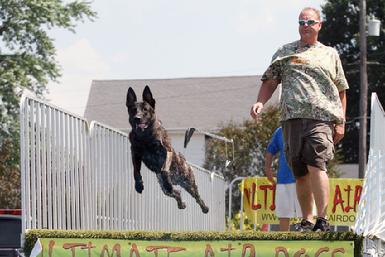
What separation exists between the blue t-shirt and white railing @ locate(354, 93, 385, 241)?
3.48m

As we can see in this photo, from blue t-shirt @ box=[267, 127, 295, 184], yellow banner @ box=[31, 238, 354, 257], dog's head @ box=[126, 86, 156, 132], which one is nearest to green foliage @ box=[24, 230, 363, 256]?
yellow banner @ box=[31, 238, 354, 257]

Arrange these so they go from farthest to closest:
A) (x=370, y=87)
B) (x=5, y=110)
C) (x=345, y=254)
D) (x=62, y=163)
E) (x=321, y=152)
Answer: (x=370, y=87), (x=5, y=110), (x=62, y=163), (x=321, y=152), (x=345, y=254)

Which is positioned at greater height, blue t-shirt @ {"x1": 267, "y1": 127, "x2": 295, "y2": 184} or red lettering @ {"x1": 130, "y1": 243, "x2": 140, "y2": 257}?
blue t-shirt @ {"x1": 267, "y1": 127, "x2": 295, "y2": 184}

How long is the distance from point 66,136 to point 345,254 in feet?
9.75

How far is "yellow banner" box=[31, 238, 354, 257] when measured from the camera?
6.77 m

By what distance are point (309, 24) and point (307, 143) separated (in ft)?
2.84

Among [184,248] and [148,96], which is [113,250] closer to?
[184,248]

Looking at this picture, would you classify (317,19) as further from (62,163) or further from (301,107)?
(62,163)

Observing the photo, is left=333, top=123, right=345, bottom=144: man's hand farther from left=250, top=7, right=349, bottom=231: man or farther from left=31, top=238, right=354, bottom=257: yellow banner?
left=31, top=238, right=354, bottom=257: yellow banner

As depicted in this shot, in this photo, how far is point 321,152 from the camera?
7.66 m

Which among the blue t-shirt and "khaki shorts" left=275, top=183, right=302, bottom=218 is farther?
"khaki shorts" left=275, top=183, right=302, bottom=218

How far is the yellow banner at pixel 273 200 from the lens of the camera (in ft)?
52.2

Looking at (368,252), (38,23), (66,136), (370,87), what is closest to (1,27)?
(38,23)

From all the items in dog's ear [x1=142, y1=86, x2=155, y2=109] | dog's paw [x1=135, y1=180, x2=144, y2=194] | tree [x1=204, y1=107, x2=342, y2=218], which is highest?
tree [x1=204, y1=107, x2=342, y2=218]
